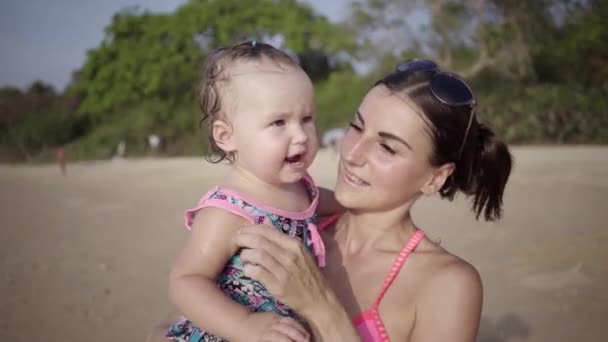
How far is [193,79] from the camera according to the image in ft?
82.7

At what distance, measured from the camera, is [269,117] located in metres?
2.14

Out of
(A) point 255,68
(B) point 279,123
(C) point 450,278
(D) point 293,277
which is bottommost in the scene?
(C) point 450,278

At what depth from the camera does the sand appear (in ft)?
16.1

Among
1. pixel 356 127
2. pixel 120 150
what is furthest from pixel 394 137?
pixel 120 150

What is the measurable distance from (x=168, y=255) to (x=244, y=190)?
5.16 metres

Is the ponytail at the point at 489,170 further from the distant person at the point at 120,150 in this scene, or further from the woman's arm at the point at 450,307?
the distant person at the point at 120,150

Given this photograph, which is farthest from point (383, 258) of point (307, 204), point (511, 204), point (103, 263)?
point (511, 204)

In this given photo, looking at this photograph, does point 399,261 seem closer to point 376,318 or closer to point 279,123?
point 376,318

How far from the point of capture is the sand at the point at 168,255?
4.90 m

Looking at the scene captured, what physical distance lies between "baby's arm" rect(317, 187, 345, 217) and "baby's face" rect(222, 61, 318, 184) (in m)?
0.39

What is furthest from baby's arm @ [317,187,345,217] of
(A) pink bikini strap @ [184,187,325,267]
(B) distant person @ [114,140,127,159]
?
(B) distant person @ [114,140,127,159]

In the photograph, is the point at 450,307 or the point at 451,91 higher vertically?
the point at 451,91

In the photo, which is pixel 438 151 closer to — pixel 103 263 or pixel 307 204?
pixel 307 204

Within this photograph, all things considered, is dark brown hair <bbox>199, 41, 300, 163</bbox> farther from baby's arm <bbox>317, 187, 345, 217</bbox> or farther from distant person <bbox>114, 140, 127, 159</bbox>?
distant person <bbox>114, 140, 127, 159</bbox>
